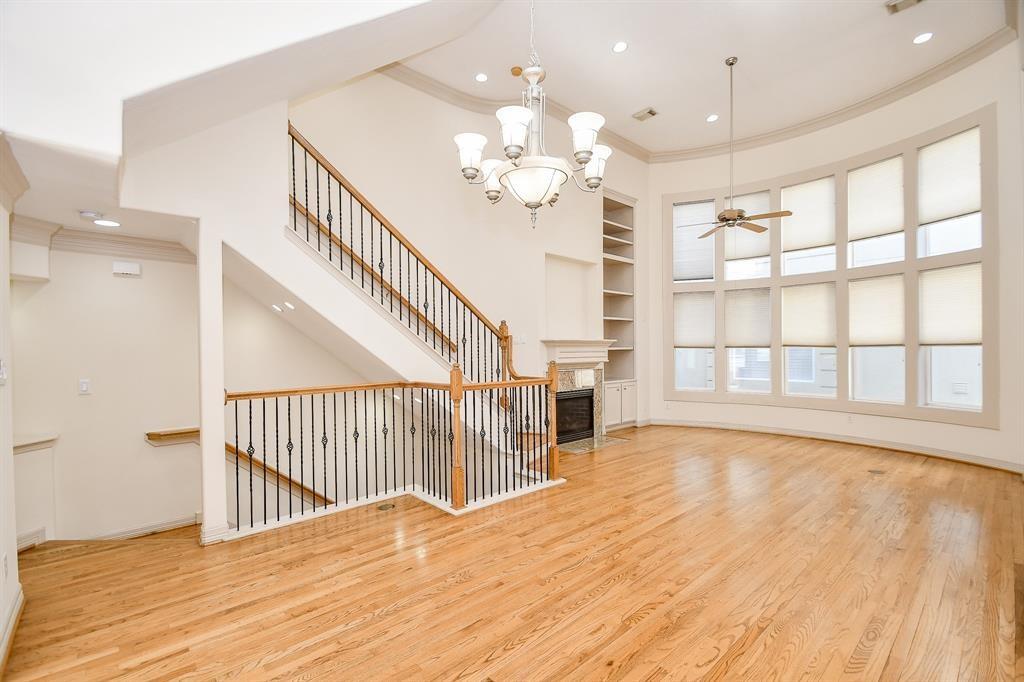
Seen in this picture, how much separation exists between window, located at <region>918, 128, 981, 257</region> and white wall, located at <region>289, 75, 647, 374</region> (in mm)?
4167

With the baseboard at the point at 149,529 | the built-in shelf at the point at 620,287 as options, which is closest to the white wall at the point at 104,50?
the baseboard at the point at 149,529

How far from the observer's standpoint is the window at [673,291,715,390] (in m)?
7.77

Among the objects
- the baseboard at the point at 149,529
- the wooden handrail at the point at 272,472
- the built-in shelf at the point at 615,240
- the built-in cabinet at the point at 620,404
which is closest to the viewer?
the baseboard at the point at 149,529

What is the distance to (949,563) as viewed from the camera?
2904 millimetres

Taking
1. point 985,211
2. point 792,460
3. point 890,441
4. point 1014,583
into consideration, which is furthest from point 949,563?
point 985,211

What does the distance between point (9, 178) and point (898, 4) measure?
7.12 metres

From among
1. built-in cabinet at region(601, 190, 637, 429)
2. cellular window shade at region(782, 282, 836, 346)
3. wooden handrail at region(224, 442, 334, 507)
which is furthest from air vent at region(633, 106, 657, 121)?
wooden handrail at region(224, 442, 334, 507)

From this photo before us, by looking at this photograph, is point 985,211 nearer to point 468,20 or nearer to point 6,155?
point 468,20

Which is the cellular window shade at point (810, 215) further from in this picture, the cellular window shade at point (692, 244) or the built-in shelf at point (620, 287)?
the built-in shelf at point (620, 287)

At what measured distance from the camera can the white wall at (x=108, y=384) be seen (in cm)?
374

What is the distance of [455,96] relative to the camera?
592cm

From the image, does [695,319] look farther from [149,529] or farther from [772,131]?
[149,529]

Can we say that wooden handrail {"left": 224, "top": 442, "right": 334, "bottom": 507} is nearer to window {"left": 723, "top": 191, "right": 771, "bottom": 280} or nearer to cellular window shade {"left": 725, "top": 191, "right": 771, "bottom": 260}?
window {"left": 723, "top": 191, "right": 771, "bottom": 280}

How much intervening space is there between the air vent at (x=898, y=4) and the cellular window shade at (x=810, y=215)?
241cm
